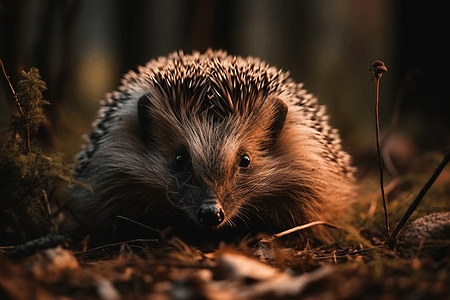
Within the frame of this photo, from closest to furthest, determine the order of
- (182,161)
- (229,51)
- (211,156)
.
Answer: (211,156) → (182,161) → (229,51)

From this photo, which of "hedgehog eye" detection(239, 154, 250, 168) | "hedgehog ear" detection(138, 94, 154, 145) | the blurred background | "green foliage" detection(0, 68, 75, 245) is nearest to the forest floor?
"green foliage" detection(0, 68, 75, 245)

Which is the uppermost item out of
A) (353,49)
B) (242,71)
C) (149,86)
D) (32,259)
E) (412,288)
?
(353,49)

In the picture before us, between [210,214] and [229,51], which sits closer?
[210,214]

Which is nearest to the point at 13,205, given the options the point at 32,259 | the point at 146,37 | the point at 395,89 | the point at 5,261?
the point at 32,259

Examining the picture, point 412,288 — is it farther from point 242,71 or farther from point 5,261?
point 242,71

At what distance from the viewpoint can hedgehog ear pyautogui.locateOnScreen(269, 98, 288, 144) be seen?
11.1ft

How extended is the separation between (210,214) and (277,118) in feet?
3.37

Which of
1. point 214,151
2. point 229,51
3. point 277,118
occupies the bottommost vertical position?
point 214,151

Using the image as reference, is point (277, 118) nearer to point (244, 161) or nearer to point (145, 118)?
point (244, 161)

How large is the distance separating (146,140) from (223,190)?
807 mm

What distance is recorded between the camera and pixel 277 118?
135 inches

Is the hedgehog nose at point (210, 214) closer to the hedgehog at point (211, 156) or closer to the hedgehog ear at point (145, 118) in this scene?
the hedgehog at point (211, 156)

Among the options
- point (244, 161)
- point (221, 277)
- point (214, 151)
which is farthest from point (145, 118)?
point (221, 277)

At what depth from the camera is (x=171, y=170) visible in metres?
3.22
